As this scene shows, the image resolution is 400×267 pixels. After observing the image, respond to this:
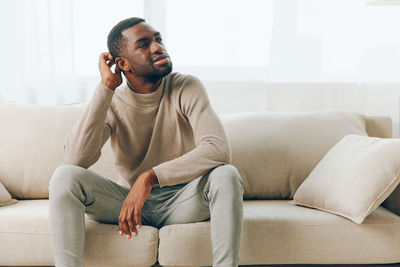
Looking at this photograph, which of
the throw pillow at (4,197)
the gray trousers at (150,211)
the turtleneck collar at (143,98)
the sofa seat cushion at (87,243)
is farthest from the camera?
the throw pillow at (4,197)

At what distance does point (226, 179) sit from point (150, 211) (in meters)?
0.36

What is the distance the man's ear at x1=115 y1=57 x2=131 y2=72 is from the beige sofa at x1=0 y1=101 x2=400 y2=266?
537mm

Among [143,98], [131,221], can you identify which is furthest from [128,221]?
[143,98]

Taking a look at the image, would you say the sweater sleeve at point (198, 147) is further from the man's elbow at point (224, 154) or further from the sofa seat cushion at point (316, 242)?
the sofa seat cushion at point (316, 242)

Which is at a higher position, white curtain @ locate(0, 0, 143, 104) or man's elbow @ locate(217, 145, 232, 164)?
white curtain @ locate(0, 0, 143, 104)

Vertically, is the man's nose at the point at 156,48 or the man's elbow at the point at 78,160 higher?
the man's nose at the point at 156,48

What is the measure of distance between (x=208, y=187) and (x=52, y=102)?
1.34m

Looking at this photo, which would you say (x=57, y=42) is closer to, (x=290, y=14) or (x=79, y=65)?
(x=79, y=65)

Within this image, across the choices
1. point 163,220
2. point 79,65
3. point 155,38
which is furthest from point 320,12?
point 163,220

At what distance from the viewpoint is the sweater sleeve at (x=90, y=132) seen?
1.80 meters

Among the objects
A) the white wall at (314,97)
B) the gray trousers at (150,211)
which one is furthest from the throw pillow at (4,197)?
the white wall at (314,97)

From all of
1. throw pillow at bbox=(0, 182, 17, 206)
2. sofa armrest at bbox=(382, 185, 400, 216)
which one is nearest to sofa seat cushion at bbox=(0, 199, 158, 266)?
throw pillow at bbox=(0, 182, 17, 206)

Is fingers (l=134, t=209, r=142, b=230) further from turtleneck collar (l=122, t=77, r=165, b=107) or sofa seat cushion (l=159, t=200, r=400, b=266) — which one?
turtleneck collar (l=122, t=77, r=165, b=107)

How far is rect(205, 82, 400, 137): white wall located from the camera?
271 centimetres
